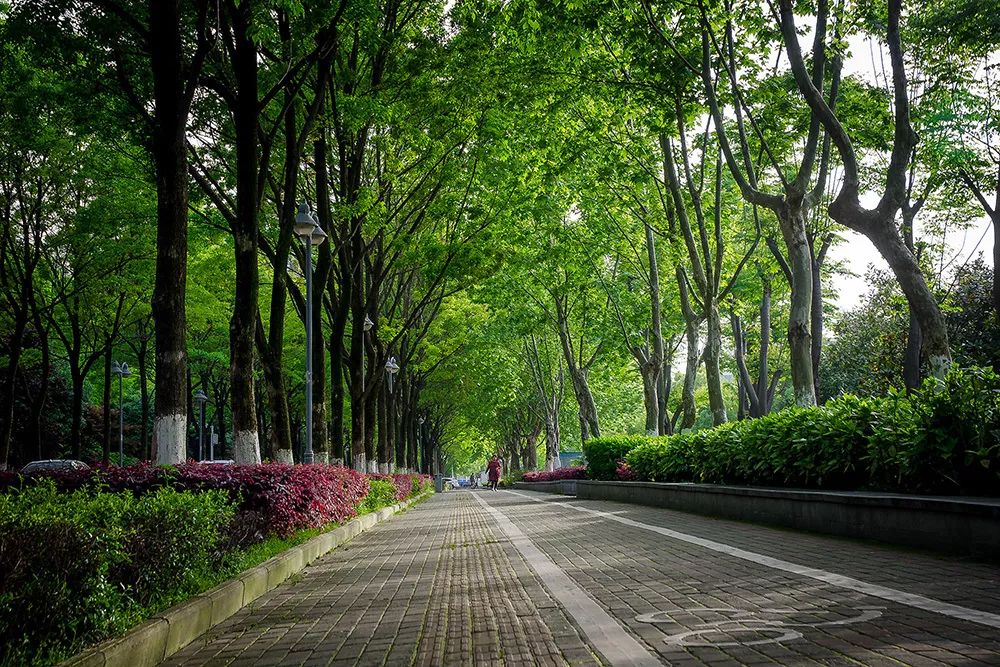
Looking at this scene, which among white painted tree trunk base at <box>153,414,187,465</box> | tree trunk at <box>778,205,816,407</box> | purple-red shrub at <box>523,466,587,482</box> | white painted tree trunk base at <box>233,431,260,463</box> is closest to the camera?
white painted tree trunk base at <box>153,414,187,465</box>

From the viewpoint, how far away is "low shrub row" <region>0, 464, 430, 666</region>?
4078mm

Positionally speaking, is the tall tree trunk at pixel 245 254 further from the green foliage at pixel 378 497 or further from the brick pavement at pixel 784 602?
the brick pavement at pixel 784 602

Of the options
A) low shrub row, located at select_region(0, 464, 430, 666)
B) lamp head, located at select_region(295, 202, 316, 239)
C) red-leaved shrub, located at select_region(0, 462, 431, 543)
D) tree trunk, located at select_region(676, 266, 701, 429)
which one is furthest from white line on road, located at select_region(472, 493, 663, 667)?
tree trunk, located at select_region(676, 266, 701, 429)

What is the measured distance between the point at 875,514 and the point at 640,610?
3806 mm

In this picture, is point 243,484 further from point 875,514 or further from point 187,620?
point 875,514

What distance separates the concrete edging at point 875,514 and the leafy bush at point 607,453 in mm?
11453

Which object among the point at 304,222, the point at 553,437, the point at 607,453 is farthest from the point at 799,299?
the point at 553,437

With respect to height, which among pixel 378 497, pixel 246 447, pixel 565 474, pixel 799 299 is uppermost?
pixel 799 299

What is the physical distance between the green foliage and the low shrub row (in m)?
7.53

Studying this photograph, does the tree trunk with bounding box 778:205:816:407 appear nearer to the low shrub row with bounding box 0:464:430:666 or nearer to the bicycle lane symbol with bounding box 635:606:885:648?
the low shrub row with bounding box 0:464:430:666

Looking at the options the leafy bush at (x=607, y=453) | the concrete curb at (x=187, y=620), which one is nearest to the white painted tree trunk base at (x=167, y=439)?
the concrete curb at (x=187, y=620)

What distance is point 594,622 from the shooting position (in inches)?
211

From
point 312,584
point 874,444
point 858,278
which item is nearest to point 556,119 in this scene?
point 874,444

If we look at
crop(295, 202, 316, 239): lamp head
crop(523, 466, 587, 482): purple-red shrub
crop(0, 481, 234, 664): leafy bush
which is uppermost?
crop(295, 202, 316, 239): lamp head
